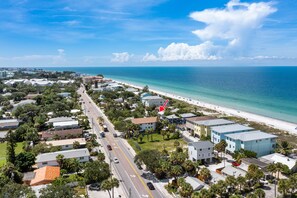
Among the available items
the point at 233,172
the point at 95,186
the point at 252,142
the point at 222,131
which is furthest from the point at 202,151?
the point at 95,186

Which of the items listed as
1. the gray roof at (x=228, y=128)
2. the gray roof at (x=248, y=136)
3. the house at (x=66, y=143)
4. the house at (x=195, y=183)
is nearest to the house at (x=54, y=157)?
the house at (x=66, y=143)

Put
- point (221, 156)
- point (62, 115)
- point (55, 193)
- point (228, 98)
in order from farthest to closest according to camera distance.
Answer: point (228, 98)
point (62, 115)
point (221, 156)
point (55, 193)

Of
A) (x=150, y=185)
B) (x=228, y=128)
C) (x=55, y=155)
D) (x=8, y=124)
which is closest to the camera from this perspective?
(x=150, y=185)

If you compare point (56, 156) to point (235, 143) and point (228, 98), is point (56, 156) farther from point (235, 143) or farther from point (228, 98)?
point (228, 98)

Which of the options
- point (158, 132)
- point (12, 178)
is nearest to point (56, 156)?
point (12, 178)

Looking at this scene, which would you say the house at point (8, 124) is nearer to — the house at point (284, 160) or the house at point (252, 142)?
the house at point (252, 142)

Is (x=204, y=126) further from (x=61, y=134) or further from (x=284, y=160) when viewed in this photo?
(x=61, y=134)
